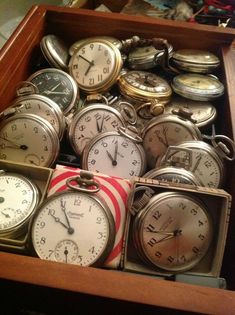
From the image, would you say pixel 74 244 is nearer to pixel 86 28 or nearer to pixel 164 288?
pixel 164 288

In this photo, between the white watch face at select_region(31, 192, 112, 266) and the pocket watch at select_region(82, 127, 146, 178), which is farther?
the pocket watch at select_region(82, 127, 146, 178)

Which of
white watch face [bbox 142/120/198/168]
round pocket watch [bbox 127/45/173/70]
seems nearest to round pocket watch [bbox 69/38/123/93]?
round pocket watch [bbox 127/45/173/70]

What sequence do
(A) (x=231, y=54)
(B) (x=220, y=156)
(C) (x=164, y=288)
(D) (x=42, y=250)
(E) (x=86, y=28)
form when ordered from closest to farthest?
1. (C) (x=164, y=288)
2. (D) (x=42, y=250)
3. (B) (x=220, y=156)
4. (A) (x=231, y=54)
5. (E) (x=86, y=28)

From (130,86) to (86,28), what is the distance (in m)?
0.47

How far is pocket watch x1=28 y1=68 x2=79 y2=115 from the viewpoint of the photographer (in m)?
1.40

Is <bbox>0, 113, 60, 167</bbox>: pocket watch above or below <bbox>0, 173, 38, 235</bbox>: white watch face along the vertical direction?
above

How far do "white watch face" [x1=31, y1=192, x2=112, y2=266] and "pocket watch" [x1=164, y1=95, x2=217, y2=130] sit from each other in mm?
585

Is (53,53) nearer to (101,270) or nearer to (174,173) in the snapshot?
(174,173)

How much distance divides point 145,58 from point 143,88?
0.69ft

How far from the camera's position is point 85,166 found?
1.18m

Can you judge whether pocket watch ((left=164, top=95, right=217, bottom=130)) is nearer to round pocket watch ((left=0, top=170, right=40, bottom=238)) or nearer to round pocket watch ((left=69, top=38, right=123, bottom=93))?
round pocket watch ((left=69, top=38, right=123, bottom=93))

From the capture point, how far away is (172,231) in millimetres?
958

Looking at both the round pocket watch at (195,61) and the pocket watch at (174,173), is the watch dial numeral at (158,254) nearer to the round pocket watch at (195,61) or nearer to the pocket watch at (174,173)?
the pocket watch at (174,173)

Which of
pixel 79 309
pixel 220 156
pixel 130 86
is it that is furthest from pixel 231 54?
pixel 79 309
